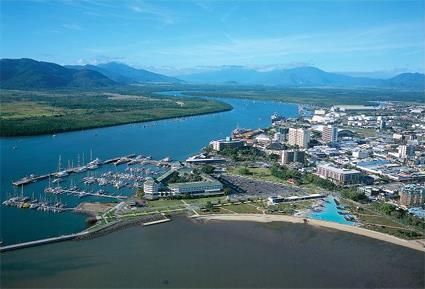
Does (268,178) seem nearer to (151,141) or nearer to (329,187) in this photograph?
(329,187)

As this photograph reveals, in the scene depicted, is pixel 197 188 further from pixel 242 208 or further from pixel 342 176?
pixel 342 176

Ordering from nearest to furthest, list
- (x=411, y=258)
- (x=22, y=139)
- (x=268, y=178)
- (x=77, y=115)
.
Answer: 1. (x=411, y=258)
2. (x=268, y=178)
3. (x=22, y=139)
4. (x=77, y=115)

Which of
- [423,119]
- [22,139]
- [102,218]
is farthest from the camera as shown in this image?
[423,119]

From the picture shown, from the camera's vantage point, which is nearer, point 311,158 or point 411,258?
point 411,258

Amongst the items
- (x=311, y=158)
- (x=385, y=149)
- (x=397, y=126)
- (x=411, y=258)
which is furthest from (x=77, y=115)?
(x=411, y=258)

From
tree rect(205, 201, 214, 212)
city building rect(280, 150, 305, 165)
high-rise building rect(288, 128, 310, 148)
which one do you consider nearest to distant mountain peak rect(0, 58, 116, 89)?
high-rise building rect(288, 128, 310, 148)

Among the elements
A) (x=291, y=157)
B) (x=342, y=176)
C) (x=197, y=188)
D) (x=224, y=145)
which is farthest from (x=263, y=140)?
(x=197, y=188)
